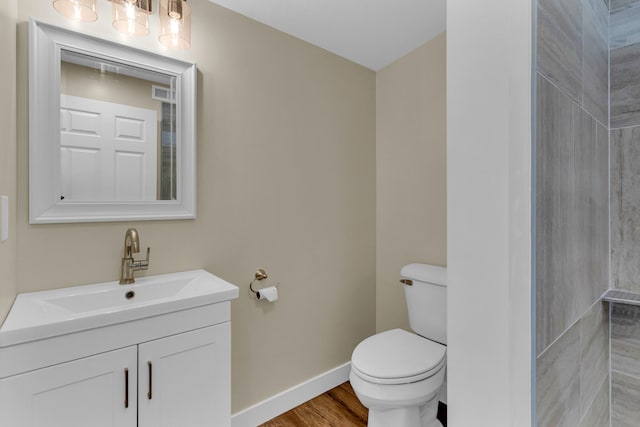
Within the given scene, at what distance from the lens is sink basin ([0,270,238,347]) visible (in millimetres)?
904

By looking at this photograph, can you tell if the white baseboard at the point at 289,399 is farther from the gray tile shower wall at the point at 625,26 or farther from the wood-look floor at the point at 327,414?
the gray tile shower wall at the point at 625,26

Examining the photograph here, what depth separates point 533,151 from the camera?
0.71 meters

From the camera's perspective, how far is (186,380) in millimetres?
1162

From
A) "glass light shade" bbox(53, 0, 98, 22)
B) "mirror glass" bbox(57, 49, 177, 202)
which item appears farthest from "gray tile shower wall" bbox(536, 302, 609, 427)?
"glass light shade" bbox(53, 0, 98, 22)

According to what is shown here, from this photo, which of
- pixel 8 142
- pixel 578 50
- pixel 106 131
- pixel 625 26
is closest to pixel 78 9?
pixel 106 131

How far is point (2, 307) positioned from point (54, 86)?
2.75 ft

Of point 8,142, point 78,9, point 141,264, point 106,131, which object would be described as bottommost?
point 141,264

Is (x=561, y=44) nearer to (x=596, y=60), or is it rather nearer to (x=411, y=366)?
(x=596, y=60)

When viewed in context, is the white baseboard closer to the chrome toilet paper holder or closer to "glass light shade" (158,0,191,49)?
the chrome toilet paper holder

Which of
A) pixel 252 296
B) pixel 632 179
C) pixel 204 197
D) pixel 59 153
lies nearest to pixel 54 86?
pixel 59 153

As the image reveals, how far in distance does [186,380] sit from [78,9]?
1.51 meters

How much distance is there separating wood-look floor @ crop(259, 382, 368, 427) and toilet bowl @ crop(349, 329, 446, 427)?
32 cm

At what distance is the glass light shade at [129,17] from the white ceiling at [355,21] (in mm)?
415

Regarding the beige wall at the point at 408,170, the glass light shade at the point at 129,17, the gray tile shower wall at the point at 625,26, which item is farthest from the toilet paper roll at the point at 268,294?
the gray tile shower wall at the point at 625,26
